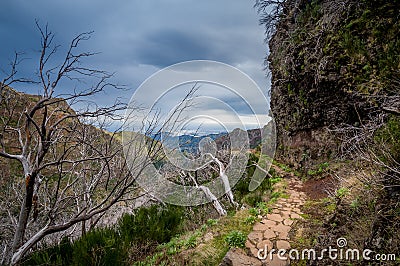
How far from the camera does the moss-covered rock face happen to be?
4.69 meters

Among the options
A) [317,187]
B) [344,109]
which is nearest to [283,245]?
[317,187]

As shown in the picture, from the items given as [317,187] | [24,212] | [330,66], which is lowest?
[317,187]

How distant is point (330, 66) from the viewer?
5.86 meters

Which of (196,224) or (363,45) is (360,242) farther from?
(363,45)

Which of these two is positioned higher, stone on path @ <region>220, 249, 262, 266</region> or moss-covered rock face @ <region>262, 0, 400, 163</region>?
moss-covered rock face @ <region>262, 0, 400, 163</region>

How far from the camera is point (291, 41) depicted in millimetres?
7004

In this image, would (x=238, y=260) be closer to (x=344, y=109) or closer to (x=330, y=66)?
(x=344, y=109)

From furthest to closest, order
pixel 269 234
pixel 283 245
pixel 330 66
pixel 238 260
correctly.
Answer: pixel 330 66
pixel 269 234
pixel 283 245
pixel 238 260

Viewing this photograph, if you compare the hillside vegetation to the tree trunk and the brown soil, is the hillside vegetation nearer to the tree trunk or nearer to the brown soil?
the brown soil

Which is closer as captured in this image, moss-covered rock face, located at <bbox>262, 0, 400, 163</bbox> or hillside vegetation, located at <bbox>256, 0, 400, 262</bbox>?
hillside vegetation, located at <bbox>256, 0, 400, 262</bbox>

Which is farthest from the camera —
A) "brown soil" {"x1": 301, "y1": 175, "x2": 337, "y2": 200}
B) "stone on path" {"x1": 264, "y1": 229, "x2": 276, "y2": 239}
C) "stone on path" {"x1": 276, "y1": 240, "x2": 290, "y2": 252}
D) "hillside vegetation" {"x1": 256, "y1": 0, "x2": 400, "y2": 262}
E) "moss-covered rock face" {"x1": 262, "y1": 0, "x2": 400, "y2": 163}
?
"brown soil" {"x1": 301, "y1": 175, "x2": 337, "y2": 200}

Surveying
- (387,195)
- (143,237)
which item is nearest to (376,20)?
(387,195)

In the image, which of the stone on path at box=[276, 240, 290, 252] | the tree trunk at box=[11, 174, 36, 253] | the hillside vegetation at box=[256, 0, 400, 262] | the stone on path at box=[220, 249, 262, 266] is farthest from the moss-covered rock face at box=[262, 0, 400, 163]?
the tree trunk at box=[11, 174, 36, 253]

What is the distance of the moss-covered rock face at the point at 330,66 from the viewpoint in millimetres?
4688
